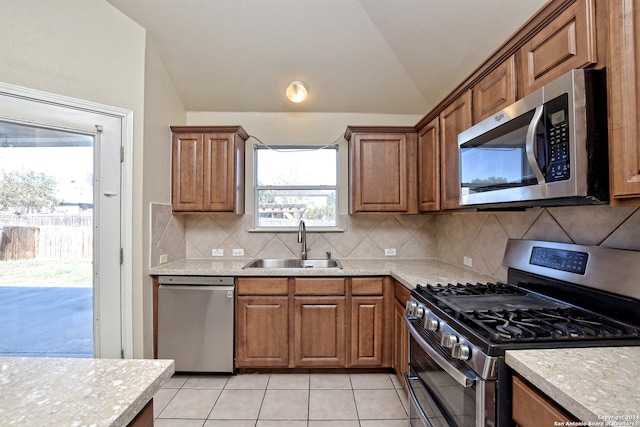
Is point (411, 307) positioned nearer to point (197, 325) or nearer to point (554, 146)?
point (554, 146)

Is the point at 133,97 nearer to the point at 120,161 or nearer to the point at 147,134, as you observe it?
the point at 147,134

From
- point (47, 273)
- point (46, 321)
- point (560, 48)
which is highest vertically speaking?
point (560, 48)

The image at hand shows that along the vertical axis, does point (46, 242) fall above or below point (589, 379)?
above

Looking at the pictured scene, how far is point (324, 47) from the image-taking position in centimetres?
245

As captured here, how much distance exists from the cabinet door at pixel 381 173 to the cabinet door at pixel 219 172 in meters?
1.17

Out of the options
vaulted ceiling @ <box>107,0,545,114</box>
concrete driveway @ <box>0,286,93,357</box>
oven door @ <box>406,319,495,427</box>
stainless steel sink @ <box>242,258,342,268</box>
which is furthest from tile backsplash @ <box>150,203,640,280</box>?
vaulted ceiling @ <box>107,0,545,114</box>

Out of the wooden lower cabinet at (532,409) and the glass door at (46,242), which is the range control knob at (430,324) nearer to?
the wooden lower cabinet at (532,409)

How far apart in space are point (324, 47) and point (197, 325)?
2556 mm

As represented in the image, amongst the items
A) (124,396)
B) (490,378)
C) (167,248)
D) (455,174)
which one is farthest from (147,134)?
(490,378)

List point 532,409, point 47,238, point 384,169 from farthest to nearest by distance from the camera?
point 384,169, point 47,238, point 532,409

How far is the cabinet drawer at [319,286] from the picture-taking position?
238cm

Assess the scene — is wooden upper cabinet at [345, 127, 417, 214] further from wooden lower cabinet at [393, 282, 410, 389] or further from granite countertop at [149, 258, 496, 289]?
wooden lower cabinet at [393, 282, 410, 389]

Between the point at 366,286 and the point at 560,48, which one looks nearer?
the point at 560,48

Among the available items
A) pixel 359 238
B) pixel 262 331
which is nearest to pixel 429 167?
pixel 359 238
